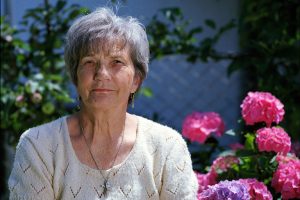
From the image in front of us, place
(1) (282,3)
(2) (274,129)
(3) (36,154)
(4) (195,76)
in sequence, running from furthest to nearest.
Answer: (4) (195,76) → (1) (282,3) → (2) (274,129) → (3) (36,154)

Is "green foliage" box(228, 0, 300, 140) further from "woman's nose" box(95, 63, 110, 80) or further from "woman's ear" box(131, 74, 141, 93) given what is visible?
"woman's nose" box(95, 63, 110, 80)

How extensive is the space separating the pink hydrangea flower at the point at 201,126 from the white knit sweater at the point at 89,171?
57 cm

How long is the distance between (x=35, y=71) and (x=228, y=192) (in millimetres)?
1762

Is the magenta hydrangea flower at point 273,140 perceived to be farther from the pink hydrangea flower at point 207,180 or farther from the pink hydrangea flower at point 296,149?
the pink hydrangea flower at point 296,149

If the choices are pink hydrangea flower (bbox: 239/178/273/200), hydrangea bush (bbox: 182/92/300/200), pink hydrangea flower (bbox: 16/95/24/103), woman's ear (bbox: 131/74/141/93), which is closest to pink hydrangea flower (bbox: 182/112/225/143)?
hydrangea bush (bbox: 182/92/300/200)

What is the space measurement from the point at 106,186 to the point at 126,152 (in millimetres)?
140

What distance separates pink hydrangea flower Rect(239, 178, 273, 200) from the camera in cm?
235

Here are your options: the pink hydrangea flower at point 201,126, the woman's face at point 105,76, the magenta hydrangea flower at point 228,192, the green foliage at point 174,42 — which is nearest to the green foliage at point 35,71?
the green foliage at point 174,42

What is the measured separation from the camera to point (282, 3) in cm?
351

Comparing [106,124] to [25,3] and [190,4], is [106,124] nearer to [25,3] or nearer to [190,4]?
[25,3]

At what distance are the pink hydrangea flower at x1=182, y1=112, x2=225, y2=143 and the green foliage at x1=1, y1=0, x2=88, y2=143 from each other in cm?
79

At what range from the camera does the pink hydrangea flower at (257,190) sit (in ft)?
7.70

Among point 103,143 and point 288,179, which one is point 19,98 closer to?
point 103,143

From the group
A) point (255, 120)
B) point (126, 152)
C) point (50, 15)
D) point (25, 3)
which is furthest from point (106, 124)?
point (25, 3)
